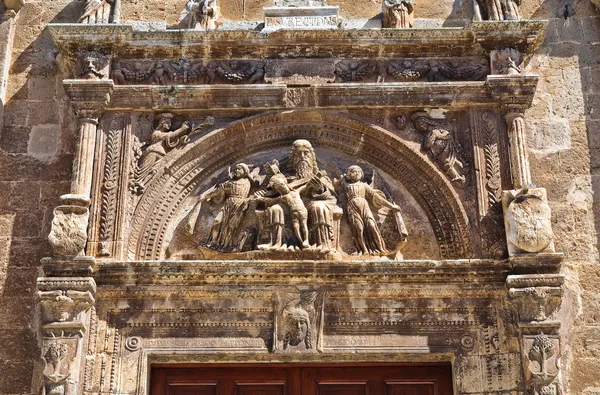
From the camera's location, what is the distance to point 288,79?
9.20 metres

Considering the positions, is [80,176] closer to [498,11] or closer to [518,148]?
[518,148]

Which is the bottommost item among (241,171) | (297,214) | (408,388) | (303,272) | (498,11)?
(408,388)

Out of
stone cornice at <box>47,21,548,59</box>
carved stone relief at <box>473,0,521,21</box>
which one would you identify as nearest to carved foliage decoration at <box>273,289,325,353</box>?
stone cornice at <box>47,21,548,59</box>

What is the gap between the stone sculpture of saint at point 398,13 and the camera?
9.52 metres

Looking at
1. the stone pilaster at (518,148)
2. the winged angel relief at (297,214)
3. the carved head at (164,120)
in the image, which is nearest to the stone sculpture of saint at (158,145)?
the carved head at (164,120)

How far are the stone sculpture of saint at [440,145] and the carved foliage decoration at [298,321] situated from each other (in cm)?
176

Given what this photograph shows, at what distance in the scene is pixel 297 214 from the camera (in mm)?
8609

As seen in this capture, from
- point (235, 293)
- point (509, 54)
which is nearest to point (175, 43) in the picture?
point (235, 293)

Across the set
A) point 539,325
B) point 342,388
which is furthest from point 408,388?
point 539,325

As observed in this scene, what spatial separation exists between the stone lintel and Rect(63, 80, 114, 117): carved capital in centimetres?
13

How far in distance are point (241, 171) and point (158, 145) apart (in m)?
0.86

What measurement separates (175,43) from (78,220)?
7.03ft

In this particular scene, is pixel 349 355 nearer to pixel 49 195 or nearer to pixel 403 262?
pixel 403 262

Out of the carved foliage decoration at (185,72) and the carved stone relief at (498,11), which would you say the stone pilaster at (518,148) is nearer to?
the carved stone relief at (498,11)
